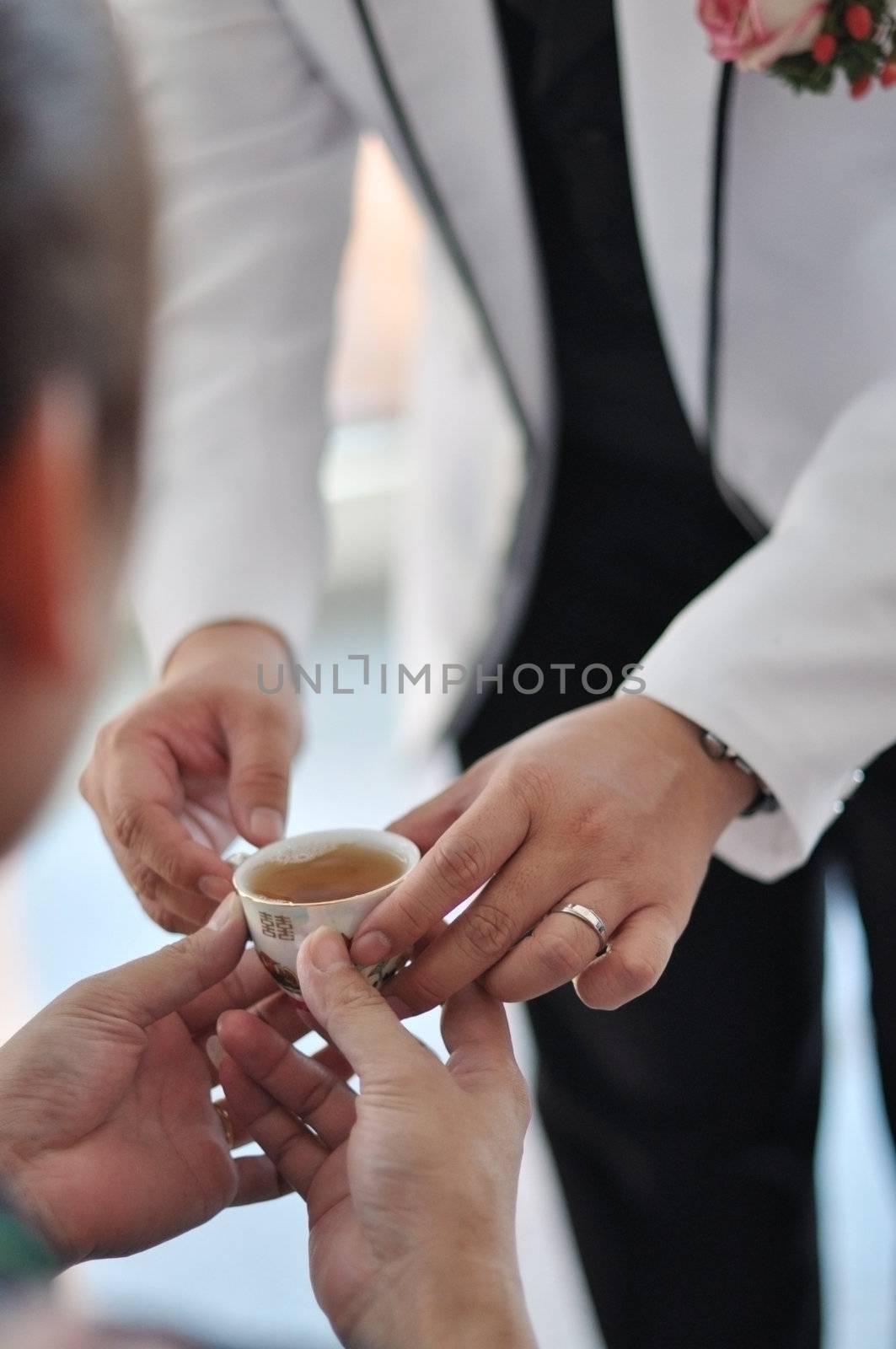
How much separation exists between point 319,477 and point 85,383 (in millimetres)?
1004

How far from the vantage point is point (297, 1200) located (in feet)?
3.64

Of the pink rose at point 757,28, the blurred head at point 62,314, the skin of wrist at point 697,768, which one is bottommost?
the skin of wrist at point 697,768

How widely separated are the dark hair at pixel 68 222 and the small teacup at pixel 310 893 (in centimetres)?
51

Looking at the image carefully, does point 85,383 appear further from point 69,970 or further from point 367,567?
point 367,567

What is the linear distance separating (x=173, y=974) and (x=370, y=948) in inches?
6.5

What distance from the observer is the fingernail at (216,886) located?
112cm

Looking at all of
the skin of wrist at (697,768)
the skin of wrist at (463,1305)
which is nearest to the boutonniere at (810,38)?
the skin of wrist at (697,768)

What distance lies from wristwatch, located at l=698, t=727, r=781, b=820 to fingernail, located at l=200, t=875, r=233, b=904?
1.39 ft

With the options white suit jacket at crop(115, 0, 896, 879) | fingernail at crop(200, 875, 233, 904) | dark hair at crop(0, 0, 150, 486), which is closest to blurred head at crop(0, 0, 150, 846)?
dark hair at crop(0, 0, 150, 486)

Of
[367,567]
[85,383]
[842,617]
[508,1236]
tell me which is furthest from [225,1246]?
[367,567]

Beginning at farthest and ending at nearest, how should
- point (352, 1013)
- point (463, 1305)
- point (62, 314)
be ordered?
point (352, 1013) → point (463, 1305) → point (62, 314)

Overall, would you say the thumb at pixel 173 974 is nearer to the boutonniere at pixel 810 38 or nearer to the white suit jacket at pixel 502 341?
the white suit jacket at pixel 502 341

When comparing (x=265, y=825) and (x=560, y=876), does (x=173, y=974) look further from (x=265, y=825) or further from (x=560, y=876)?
(x=560, y=876)

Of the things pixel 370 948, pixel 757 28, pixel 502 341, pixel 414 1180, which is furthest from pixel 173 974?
pixel 757 28
